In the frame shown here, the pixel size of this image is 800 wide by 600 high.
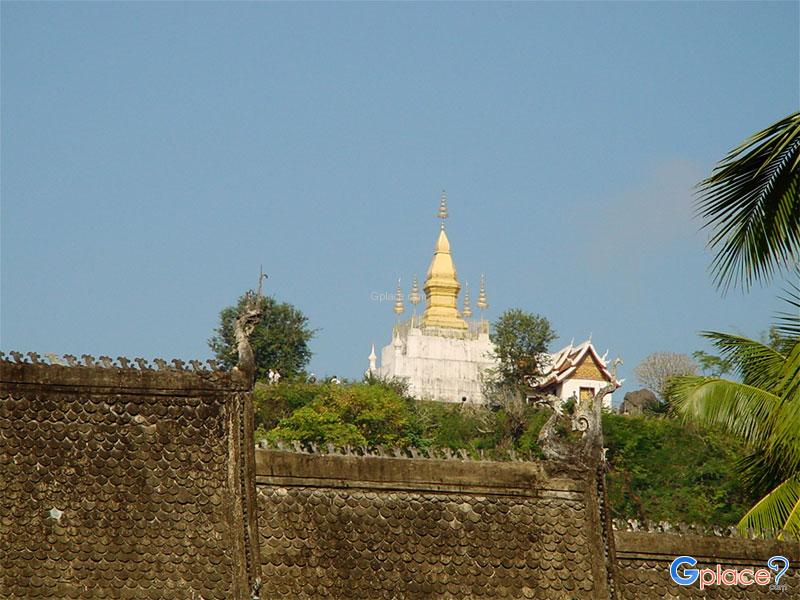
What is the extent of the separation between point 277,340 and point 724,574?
232 ft

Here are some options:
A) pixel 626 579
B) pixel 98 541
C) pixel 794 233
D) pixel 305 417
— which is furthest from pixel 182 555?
pixel 305 417

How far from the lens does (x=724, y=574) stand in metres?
18.8

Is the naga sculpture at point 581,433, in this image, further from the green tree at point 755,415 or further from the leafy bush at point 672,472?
the leafy bush at point 672,472

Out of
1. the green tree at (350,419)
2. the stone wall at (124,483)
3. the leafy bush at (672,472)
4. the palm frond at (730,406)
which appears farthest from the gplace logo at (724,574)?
the green tree at (350,419)

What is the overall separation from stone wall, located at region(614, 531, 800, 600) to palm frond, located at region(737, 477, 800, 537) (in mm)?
3656

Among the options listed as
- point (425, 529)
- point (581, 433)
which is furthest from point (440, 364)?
point (425, 529)

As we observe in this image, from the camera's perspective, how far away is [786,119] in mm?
16453

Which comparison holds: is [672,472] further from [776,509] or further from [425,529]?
[425,529]

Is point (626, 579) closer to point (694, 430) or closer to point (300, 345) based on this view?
point (694, 430)

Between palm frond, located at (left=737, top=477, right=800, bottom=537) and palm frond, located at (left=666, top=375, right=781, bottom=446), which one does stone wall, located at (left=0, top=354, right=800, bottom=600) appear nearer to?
palm frond, located at (left=737, top=477, right=800, bottom=537)

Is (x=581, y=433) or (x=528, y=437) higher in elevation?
(x=528, y=437)

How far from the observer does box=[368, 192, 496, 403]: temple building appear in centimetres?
9225

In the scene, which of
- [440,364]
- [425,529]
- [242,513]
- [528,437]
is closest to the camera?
[242,513]

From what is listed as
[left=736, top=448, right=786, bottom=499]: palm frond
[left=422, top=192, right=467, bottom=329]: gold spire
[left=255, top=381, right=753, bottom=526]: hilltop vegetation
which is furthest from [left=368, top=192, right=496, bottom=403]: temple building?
[left=736, top=448, right=786, bottom=499]: palm frond
